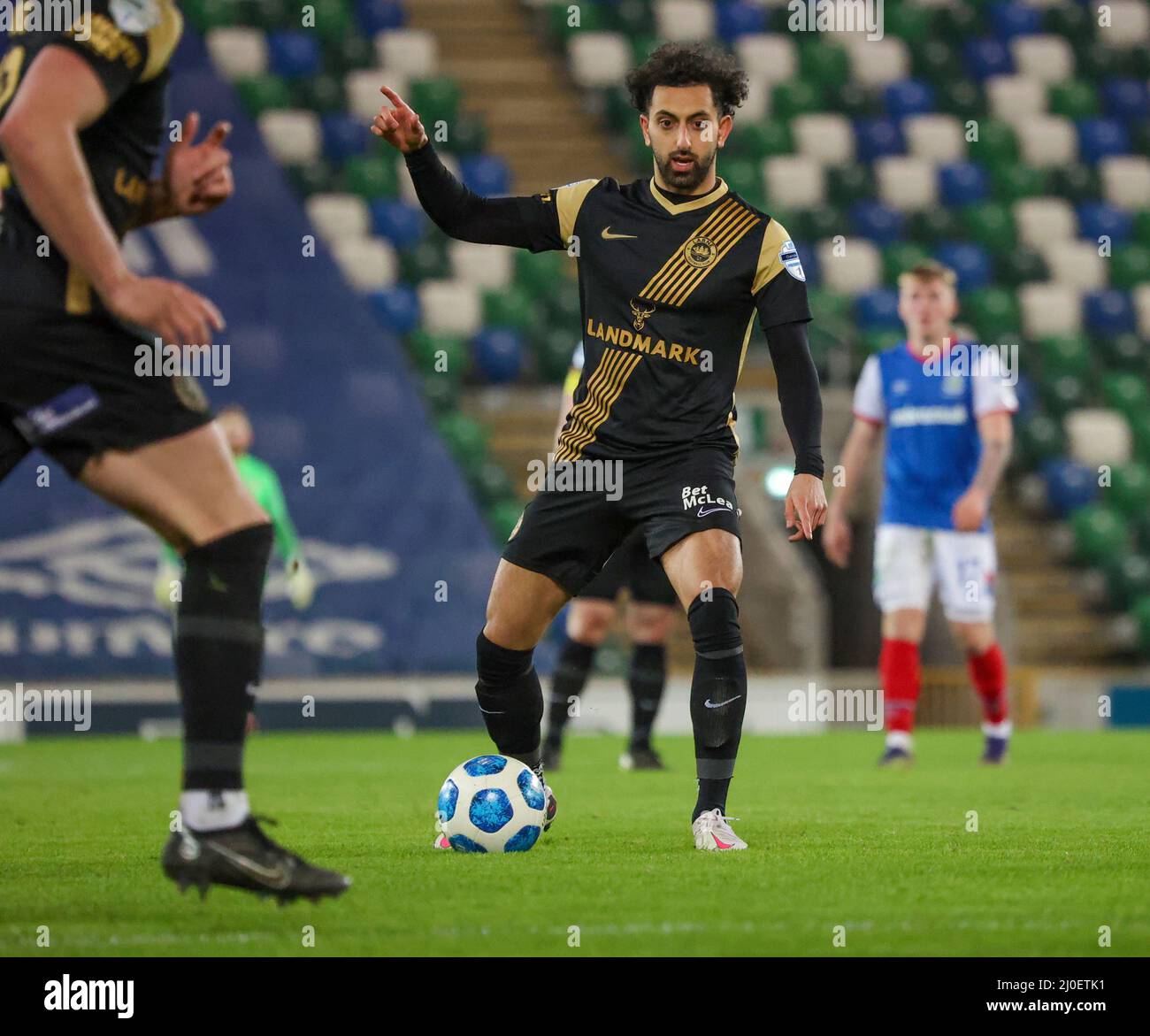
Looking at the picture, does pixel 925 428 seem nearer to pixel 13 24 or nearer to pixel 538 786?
pixel 538 786

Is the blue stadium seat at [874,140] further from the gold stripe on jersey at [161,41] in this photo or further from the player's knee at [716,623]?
the gold stripe on jersey at [161,41]

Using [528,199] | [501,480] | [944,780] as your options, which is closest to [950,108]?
[501,480]

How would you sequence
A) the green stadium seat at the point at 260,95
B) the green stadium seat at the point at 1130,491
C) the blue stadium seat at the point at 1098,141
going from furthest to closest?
the blue stadium seat at the point at 1098,141, the green stadium seat at the point at 260,95, the green stadium seat at the point at 1130,491

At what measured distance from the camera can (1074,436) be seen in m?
18.2

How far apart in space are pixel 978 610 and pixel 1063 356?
9768 millimetres

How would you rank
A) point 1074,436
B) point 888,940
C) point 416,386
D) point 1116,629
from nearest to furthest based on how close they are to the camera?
point 888,940, point 416,386, point 1116,629, point 1074,436

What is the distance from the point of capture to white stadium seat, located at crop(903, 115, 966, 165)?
2072 cm

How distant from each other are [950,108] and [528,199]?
16.7 metres

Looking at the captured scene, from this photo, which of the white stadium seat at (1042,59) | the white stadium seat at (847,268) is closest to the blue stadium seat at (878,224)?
the white stadium seat at (847,268)

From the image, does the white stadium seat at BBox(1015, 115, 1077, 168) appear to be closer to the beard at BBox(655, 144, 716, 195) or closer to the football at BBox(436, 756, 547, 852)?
the beard at BBox(655, 144, 716, 195)

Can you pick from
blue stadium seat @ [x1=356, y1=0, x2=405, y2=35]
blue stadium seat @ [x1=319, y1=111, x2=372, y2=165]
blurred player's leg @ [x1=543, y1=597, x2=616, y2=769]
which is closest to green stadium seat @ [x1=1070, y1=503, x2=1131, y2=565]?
blue stadium seat @ [x1=319, y1=111, x2=372, y2=165]

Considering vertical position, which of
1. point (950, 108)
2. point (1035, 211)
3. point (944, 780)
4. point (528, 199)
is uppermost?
point (950, 108)

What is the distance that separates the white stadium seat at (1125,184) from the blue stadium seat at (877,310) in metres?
4.50

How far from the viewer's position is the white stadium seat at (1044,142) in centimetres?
2145
